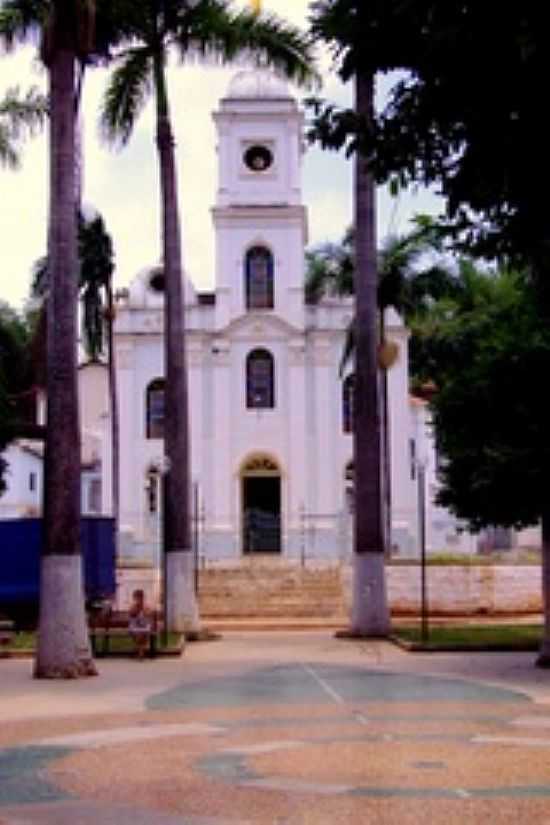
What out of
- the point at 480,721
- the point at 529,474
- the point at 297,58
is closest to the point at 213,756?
the point at 480,721

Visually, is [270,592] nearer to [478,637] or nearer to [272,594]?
[272,594]

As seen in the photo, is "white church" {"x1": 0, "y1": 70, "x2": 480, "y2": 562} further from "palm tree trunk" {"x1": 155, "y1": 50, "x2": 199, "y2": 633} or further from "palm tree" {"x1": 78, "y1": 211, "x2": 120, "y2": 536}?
"palm tree trunk" {"x1": 155, "y1": 50, "x2": 199, "y2": 633}

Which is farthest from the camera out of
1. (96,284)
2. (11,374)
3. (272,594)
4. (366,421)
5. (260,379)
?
(11,374)

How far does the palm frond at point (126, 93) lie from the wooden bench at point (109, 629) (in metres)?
9.59

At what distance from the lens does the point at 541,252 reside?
6258mm

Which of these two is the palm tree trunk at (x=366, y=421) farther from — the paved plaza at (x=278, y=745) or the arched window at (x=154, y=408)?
the arched window at (x=154, y=408)

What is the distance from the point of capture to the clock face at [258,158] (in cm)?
4609

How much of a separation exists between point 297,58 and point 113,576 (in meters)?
13.3

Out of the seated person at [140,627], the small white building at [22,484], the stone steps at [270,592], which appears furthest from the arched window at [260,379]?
the seated person at [140,627]

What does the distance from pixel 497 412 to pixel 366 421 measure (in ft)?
22.8

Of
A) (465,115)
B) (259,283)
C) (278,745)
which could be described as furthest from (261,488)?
(465,115)

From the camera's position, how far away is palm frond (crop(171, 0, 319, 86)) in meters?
25.6

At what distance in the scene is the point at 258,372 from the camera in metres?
45.9

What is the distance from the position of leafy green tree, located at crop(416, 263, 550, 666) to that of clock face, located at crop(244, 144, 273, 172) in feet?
86.9
